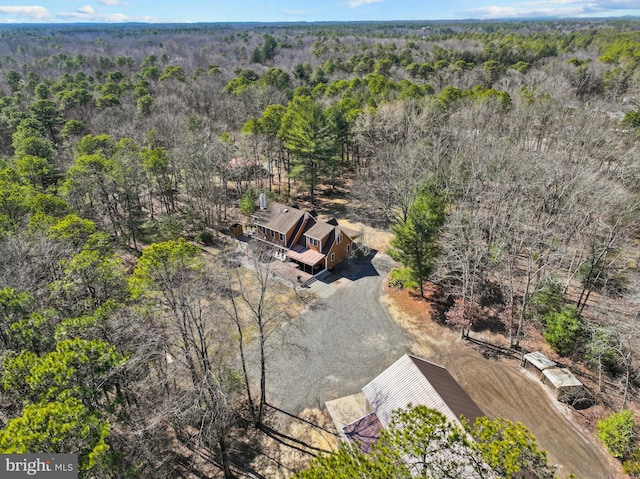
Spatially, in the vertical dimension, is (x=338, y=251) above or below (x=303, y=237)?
below

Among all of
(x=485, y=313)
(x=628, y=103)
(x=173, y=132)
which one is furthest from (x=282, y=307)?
(x=628, y=103)

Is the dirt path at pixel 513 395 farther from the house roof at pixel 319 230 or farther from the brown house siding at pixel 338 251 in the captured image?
the house roof at pixel 319 230

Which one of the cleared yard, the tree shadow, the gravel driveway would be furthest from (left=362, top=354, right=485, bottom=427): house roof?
the tree shadow

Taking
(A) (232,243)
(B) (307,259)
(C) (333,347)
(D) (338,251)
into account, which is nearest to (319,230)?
(D) (338,251)

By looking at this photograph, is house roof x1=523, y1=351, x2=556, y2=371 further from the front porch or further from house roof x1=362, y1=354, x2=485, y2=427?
the front porch

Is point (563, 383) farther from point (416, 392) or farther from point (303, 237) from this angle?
point (303, 237)

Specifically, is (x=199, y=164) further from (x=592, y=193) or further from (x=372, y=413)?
(x=592, y=193)

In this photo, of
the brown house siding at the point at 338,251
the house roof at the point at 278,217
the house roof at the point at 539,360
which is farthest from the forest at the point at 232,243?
the brown house siding at the point at 338,251
